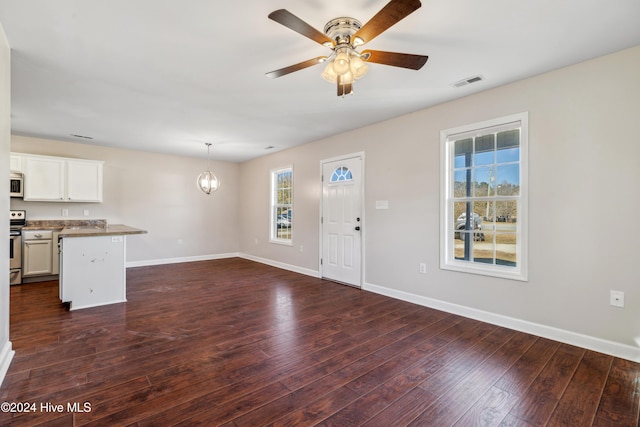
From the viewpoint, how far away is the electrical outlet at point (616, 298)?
244 cm

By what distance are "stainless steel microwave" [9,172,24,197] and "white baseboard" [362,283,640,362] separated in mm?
6300

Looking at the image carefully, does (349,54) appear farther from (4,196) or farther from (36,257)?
(36,257)

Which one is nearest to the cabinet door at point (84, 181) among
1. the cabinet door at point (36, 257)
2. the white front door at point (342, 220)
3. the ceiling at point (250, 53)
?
the cabinet door at point (36, 257)

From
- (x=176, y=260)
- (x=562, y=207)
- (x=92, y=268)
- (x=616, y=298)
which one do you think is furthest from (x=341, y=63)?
(x=176, y=260)

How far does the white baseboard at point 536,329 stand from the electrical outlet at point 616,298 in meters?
0.33

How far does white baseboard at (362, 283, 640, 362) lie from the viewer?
241 centimetres

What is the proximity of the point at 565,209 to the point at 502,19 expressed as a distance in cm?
179

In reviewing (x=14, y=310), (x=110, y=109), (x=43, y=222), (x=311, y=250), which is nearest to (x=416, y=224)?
(x=311, y=250)

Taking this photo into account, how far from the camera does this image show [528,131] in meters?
2.90

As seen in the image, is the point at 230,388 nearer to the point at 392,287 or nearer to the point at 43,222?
the point at 392,287

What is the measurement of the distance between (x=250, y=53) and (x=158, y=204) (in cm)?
520

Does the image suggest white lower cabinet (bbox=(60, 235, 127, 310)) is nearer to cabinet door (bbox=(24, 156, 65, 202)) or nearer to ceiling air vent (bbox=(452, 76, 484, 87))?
cabinet door (bbox=(24, 156, 65, 202))

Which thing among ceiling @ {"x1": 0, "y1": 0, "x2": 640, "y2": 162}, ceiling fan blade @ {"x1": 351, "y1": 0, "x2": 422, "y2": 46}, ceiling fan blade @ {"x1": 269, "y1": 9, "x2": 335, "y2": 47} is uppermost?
ceiling @ {"x1": 0, "y1": 0, "x2": 640, "y2": 162}

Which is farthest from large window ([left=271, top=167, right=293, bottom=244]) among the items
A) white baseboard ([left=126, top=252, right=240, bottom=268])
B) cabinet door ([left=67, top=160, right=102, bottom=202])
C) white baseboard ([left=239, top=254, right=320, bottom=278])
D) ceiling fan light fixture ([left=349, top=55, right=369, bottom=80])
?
ceiling fan light fixture ([left=349, top=55, right=369, bottom=80])
